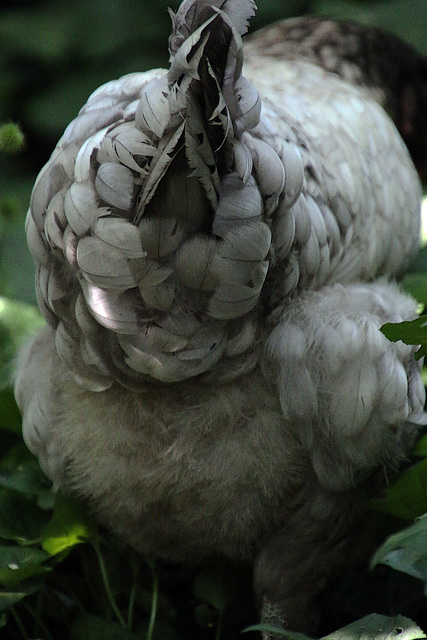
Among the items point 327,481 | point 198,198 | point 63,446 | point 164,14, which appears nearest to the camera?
point 198,198

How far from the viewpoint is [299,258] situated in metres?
1.35

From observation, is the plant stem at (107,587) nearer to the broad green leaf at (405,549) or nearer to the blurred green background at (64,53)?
the broad green leaf at (405,549)

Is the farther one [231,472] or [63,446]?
[63,446]

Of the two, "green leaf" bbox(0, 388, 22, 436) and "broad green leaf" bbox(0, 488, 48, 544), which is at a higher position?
"green leaf" bbox(0, 388, 22, 436)

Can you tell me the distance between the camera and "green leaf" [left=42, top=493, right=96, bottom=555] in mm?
1583

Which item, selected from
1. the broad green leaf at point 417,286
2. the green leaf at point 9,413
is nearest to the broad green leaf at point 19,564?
the green leaf at point 9,413

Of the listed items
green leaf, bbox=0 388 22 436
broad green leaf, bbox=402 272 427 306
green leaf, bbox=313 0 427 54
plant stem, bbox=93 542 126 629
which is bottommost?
plant stem, bbox=93 542 126 629

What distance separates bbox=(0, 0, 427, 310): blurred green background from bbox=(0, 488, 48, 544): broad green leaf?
173cm

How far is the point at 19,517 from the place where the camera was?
5.59 ft

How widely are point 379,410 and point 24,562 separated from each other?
2.44ft

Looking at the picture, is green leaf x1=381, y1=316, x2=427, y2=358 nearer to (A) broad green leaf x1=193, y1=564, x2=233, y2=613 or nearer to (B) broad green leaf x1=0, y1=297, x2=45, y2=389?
(A) broad green leaf x1=193, y1=564, x2=233, y2=613

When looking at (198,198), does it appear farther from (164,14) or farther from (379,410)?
(164,14)

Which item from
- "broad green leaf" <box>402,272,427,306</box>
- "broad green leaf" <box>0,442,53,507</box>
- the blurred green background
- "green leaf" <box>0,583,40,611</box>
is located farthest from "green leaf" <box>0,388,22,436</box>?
the blurred green background

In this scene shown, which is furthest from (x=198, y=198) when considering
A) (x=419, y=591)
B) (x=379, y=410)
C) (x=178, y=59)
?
(x=419, y=591)
